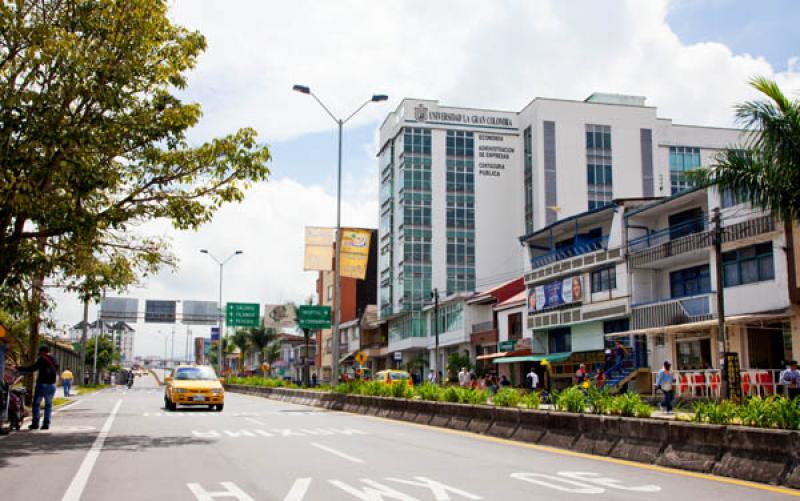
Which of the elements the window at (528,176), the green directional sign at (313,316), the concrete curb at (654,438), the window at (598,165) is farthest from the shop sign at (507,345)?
the concrete curb at (654,438)

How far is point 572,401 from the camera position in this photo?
14555mm

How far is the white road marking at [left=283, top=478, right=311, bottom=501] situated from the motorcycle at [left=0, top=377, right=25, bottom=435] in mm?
9543

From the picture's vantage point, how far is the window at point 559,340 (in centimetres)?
4675

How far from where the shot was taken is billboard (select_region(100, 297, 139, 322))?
7244 centimetres

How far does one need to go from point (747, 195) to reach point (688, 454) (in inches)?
409

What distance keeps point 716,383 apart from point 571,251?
15.9m

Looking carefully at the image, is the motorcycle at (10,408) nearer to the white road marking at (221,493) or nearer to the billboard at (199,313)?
the white road marking at (221,493)

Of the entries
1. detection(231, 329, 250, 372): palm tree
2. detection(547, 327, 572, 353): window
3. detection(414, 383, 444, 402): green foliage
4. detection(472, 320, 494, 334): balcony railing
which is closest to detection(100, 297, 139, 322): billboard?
detection(231, 329, 250, 372): palm tree

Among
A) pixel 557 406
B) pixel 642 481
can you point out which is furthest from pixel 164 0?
pixel 642 481

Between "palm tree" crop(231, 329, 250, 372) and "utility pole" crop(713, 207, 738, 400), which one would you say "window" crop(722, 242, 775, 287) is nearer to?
"utility pole" crop(713, 207, 738, 400)

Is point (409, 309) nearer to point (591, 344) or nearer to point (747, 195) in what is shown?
point (591, 344)

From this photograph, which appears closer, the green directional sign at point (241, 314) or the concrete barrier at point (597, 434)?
the concrete barrier at point (597, 434)

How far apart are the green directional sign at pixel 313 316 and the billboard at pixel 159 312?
30.6 m

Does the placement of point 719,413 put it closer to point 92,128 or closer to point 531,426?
point 531,426
